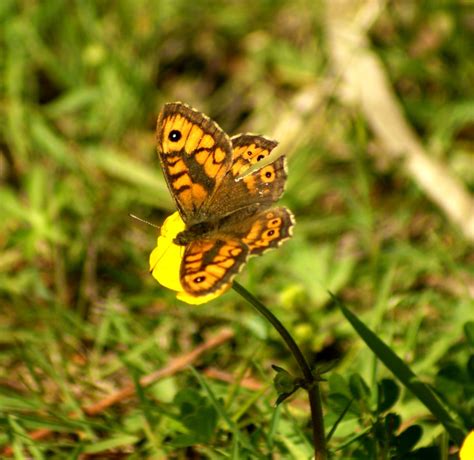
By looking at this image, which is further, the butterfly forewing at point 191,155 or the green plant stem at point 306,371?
the butterfly forewing at point 191,155

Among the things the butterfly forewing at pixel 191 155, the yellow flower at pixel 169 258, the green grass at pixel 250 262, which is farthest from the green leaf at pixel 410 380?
the butterfly forewing at pixel 191 155

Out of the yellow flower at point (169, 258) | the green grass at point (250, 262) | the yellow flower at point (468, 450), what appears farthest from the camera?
the green grass at point (250, 262)

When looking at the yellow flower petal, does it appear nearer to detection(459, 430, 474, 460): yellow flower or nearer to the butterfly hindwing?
the butterfly hindwing

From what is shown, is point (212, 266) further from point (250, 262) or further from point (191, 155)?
point (250, 262)

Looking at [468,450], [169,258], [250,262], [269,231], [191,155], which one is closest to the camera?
[468,450]

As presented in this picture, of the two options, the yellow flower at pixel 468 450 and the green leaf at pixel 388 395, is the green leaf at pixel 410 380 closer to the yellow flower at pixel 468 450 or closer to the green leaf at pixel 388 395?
the green leaf at pixel 388 395

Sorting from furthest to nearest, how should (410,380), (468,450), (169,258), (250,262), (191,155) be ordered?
1. (250,262)
2. (191,155)
3. (169,258)
4. (410,380)
5. (468,450)

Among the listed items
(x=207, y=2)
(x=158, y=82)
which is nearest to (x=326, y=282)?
(x=158, y=82)

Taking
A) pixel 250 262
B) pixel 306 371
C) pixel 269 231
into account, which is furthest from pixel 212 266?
pixel 250 262
